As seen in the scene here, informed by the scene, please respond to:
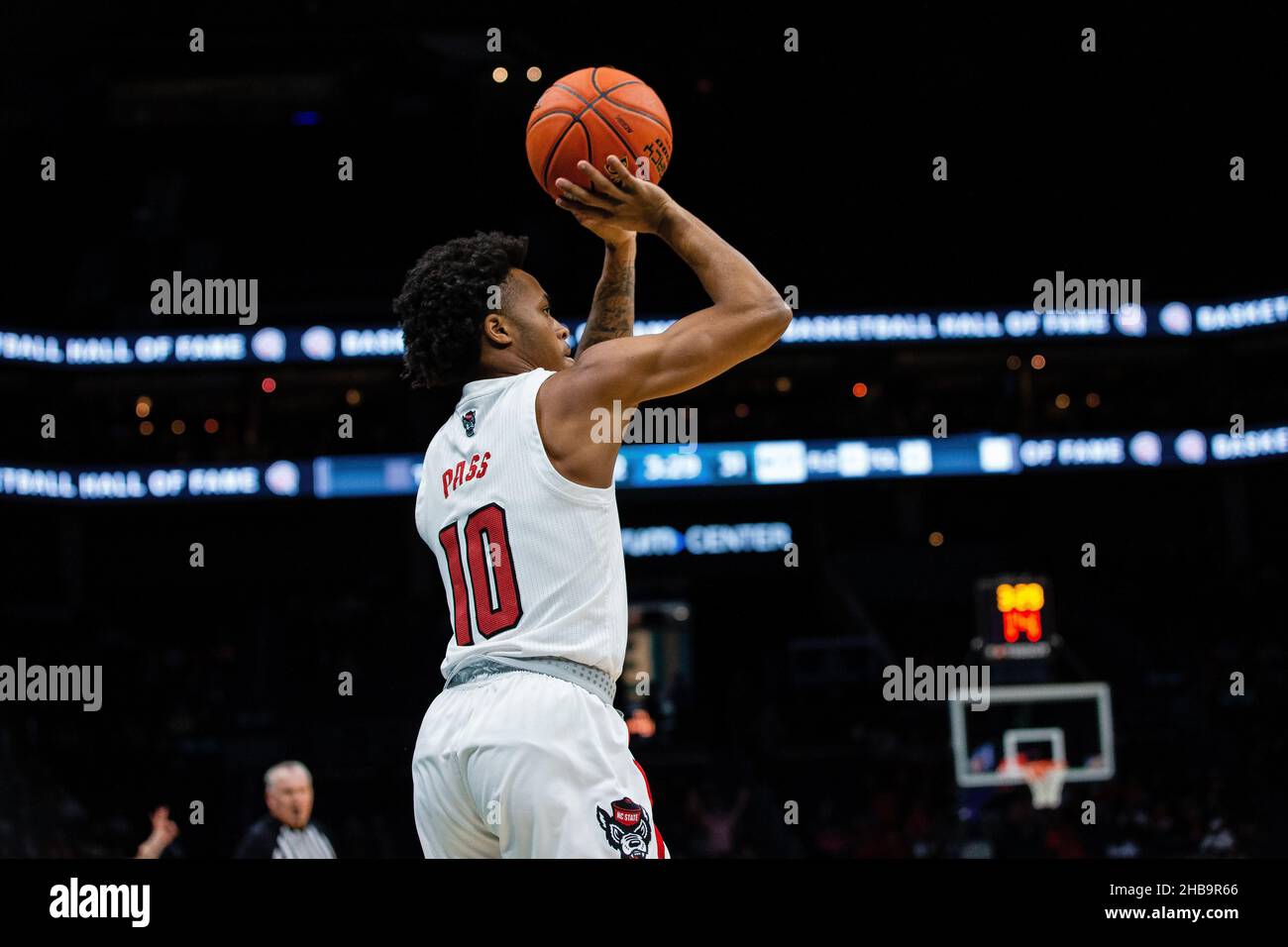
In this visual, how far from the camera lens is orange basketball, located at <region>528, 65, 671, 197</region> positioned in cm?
383

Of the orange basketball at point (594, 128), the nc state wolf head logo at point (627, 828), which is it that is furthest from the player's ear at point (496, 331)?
the nc state wolf head logo at point (627, 828)

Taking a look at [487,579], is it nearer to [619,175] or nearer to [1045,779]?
[619,175]

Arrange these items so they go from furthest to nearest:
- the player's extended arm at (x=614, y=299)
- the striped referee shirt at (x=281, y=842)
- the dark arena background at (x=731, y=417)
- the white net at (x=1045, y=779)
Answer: the dark arena background at (x=731, y=417) → the white net at (x=1045, y=779) → the striped referee shirt at (x=281, y=842) → the player's extended arm at (x=614, y=299)

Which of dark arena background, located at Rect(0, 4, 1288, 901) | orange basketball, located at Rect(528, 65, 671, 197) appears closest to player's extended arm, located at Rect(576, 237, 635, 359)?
orange basketball, located at Rect(528, 65, 671, 197)

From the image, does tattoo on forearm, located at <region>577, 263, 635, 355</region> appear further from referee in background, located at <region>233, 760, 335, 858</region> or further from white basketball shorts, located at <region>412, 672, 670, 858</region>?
referee in background, located at <region>233, 760, 335, 858</region>

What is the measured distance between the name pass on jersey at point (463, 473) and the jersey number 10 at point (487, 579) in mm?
97

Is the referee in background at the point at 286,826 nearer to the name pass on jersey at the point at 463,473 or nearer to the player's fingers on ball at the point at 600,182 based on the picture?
the name pass on jersey at the point at 463,473

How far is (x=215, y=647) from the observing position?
2000 centimetres

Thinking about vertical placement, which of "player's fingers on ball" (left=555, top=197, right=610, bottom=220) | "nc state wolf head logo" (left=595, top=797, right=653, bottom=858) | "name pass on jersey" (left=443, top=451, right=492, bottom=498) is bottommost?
"nc state wolf head logo" (left=595, top=797, right=653, bottom=858)

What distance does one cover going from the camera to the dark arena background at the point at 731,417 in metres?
16.5

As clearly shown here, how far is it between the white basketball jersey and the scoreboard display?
10856 mm

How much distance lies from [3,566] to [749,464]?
11.0m

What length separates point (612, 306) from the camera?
4.02m

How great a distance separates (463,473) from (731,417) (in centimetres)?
1777
